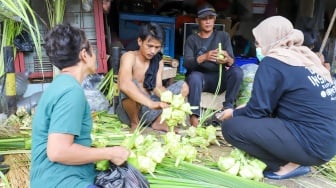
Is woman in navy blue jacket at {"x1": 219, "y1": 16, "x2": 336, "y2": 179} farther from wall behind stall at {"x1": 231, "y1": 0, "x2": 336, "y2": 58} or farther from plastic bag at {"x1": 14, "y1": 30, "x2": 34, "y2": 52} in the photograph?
wall behind stall at {"x1": 231, "y1": 0, "x2": 336, "y2": 58}

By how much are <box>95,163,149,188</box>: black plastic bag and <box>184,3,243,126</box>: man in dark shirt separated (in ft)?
6.29

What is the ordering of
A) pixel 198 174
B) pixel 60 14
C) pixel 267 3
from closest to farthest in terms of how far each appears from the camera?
pixel 198 174 → pixel 60 14 → pixel 267 3

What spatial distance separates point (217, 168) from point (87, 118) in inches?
49.3

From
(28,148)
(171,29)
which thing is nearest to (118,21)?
(171,29)

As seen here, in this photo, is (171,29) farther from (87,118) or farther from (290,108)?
(87,118)

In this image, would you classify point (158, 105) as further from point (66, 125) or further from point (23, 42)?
point (23, 42)

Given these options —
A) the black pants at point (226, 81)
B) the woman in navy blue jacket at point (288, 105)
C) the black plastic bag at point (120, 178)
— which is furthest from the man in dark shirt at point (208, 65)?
the black plastic bag at point (120, 178)

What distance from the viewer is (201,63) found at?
13.9 feet

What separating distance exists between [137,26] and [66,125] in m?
4.43

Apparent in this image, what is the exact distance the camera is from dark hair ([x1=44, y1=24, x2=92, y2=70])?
194 centimetres

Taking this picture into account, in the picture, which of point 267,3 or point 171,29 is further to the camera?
point 267,3

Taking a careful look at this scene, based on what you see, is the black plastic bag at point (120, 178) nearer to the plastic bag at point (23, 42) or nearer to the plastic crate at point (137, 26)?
the plastic bag at point (23, 42)

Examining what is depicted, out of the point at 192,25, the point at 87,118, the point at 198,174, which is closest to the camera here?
the point at 87,118

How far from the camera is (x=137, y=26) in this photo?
607 centimetres
